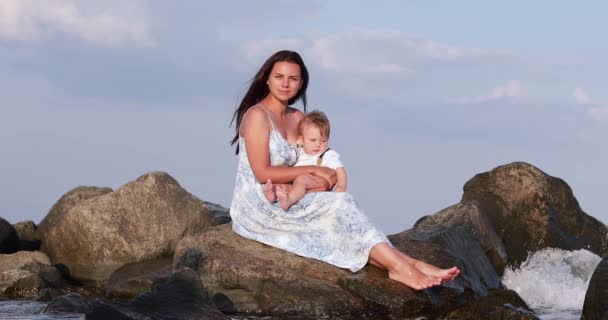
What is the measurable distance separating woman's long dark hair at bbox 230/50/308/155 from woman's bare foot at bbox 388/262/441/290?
262 centimetres

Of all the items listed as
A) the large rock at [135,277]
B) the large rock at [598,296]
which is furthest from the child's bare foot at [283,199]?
the large rock at [598,296]

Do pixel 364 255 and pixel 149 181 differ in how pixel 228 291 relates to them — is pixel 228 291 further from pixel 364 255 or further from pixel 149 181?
pixel 149 181

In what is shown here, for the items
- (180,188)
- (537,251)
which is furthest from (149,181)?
(537,251)

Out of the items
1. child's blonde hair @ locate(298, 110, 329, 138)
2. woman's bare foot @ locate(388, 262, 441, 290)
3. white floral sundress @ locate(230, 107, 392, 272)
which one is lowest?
woman's bare foot @ locate(388, 262, 441, 290)

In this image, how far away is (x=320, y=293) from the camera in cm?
955

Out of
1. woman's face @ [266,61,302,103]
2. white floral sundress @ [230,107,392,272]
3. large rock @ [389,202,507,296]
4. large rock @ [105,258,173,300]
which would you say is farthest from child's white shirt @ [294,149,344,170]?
large rock @ [105,258,173,300]

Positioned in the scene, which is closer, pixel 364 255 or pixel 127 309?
pixel 127 309

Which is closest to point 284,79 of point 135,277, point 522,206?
point 135,277

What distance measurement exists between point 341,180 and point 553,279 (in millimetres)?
4683

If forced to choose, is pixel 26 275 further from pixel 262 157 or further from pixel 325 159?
pixel 325 159

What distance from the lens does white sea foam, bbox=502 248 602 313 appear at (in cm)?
1242

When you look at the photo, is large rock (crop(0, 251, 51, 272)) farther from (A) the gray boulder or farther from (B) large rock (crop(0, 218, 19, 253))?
(A) the gray boulder

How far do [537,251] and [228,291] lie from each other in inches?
269

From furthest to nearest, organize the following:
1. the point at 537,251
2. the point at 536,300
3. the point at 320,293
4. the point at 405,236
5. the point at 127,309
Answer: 1. the point at 537,251
2. the point at 536,300
3. the point at 405,236
4. the point at 320,293
5. the point at 127,309
